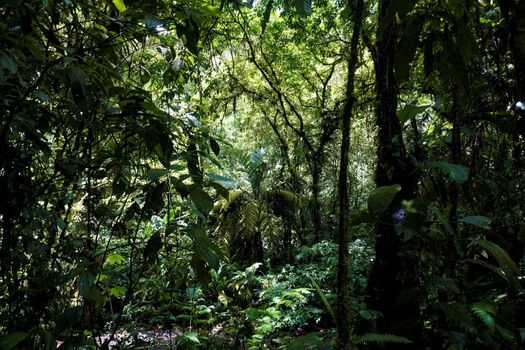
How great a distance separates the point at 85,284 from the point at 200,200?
Result: 517mm

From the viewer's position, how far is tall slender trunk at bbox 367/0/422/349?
6.91 feet

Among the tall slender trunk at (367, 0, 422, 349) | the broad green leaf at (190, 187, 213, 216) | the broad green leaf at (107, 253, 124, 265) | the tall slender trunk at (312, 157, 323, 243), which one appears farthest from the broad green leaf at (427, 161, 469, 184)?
the tall slender trunk at (312, 157, 323, 243)

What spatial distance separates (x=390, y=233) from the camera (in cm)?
221

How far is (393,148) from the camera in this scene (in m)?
2.13

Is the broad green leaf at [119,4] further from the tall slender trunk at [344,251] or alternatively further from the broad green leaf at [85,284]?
the broad green leaf at [85,284]

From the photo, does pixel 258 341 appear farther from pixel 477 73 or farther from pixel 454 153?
pixel 477 73

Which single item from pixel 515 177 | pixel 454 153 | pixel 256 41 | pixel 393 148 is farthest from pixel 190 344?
pixel 256 41

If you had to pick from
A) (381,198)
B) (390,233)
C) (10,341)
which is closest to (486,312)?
(390,233)

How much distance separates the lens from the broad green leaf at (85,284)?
1.29 metres

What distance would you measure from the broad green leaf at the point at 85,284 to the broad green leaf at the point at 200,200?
0.49m

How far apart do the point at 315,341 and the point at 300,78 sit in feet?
21.4

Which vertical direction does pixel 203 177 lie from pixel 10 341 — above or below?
above

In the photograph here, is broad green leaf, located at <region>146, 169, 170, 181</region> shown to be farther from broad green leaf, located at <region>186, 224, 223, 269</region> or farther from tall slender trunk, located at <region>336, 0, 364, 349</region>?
tall slender trunk, located at <region>336, 0, 364, 349</region>

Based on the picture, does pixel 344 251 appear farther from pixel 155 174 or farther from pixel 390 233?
pixel 390 233
